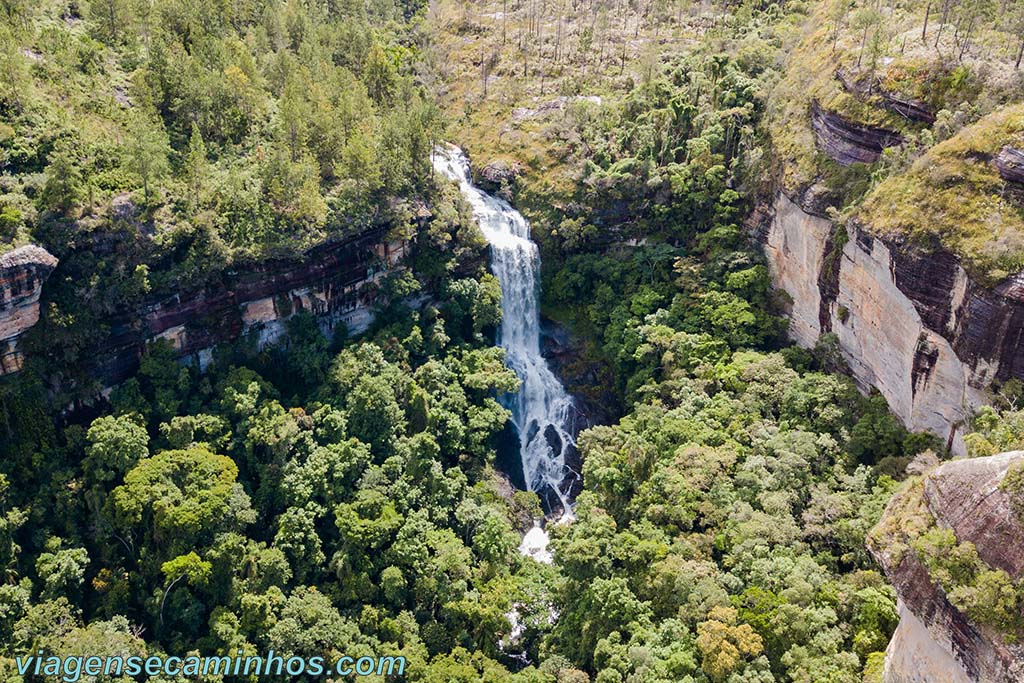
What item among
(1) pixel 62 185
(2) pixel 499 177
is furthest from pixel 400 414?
(2) pixel 499 177

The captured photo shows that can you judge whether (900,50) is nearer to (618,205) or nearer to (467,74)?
(618,205)

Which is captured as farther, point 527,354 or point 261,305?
point 527,354

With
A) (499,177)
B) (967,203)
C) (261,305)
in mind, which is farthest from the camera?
(499,177)

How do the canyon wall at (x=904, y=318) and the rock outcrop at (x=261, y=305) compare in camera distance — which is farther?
the rock outcrop at (x=261, y=305)

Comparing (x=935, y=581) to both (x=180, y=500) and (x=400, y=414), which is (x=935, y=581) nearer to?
(x=400, y=414)

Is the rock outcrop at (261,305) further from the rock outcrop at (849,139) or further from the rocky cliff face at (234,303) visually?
the rock outcrop at (849,139)

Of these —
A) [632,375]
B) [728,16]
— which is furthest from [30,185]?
[728,16]

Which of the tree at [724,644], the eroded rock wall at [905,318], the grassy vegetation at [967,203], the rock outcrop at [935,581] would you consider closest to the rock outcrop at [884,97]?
the grassy vegetation at [967,203]
